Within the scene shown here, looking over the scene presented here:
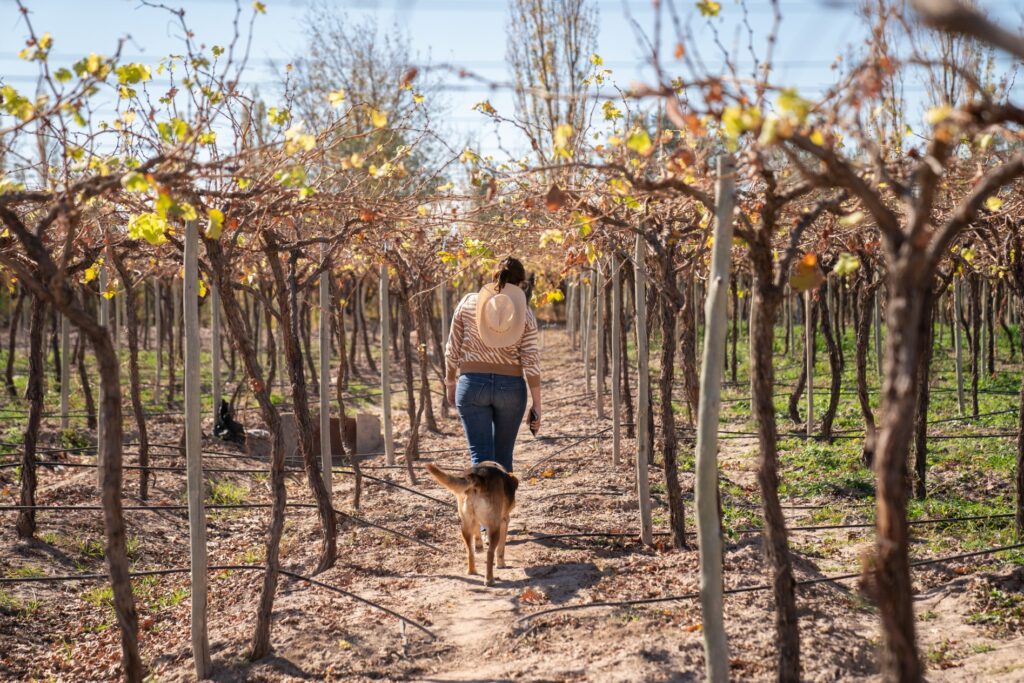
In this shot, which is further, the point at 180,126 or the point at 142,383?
the point at 142,383

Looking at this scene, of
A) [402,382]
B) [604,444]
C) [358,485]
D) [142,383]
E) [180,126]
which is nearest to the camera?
[180,126]

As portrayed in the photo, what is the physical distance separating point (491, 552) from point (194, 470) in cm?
176

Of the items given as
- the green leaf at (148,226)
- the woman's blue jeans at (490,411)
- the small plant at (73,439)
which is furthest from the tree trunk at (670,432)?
the small plant at (73,439)

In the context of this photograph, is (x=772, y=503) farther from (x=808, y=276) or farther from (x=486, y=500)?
(x=486, y=500)

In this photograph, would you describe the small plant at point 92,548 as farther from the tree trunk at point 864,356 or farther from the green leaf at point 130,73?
the tree trunk at point 864,356

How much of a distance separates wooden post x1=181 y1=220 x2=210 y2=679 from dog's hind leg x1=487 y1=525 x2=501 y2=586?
1.58 m

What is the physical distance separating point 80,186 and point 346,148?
60.9 ft

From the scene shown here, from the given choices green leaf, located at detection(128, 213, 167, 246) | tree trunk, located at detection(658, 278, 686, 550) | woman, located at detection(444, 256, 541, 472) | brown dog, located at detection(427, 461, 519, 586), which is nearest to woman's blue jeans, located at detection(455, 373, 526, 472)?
woman, located at detection(444, 256, 541, 472)

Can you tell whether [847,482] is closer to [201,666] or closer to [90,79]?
[201,666]

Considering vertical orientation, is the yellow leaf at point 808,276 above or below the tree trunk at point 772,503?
above

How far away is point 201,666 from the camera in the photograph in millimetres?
4273

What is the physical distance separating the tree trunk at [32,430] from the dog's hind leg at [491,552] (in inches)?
130

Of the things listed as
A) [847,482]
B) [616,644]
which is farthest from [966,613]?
[847,482]

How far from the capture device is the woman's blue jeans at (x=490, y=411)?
19.0 feet
